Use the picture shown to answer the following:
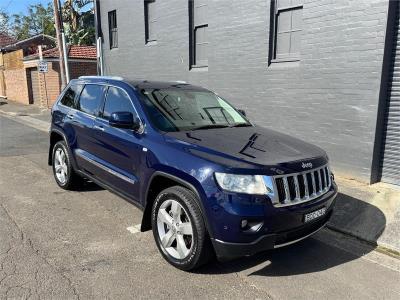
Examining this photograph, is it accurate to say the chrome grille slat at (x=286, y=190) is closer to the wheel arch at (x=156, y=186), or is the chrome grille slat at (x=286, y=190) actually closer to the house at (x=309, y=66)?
the wheel arch at (x=156, y=186)

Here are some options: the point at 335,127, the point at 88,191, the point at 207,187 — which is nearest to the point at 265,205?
the point at 207,187

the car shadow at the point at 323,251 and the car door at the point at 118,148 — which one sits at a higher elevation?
the car door at the point at 118,148

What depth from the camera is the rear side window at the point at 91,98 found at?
5.36m

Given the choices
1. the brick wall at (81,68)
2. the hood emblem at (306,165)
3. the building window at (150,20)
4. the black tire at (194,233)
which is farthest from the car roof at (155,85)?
the brick wall at (81,68)

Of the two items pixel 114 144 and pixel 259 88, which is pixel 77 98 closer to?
pixel 114 144

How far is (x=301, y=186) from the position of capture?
3697 millimetres

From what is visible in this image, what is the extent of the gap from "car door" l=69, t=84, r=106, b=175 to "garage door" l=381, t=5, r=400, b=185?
460 centimetres

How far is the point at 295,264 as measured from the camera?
13.4 ft

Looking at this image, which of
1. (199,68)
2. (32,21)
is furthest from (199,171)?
(32,21)

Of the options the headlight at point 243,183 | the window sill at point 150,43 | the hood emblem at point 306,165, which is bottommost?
the headlight at point 243,183

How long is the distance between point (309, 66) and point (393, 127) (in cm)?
189

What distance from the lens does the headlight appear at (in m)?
3.38

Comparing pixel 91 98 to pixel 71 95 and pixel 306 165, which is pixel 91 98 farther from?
pixel 306 165

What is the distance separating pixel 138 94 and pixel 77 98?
172cm
